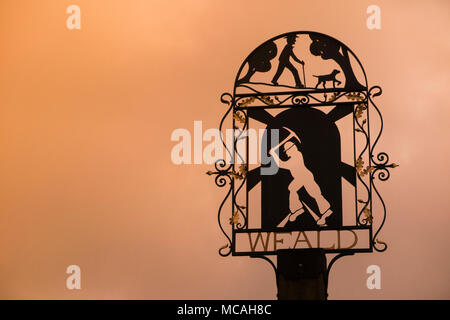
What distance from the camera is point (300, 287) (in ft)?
10.2

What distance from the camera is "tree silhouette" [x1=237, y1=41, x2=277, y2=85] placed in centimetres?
368

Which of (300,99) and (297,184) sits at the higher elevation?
(300,99)

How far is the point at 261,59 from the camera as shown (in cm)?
369

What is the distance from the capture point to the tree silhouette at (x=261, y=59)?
3.68 metres

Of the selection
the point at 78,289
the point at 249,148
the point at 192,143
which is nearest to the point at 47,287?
the point at 78,289

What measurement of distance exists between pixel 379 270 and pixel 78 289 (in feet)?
7.18

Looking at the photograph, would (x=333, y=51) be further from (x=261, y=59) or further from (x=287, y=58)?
(x=261, y=59)

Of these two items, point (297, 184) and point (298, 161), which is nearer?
point (297, 184)

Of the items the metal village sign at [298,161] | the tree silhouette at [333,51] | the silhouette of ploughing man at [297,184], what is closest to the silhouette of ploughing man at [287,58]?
the metal village sign at [298,161]

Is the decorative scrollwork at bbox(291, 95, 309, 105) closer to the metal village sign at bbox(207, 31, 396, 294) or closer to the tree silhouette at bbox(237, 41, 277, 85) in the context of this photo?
the metal village sign at bbox(207, 31, 396, 294)

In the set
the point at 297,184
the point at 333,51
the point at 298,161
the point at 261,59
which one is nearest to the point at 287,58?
the point at 261,59

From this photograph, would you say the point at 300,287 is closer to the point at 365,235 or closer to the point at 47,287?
the point at 365,235

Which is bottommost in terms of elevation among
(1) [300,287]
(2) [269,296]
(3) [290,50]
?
(2) [269,296]

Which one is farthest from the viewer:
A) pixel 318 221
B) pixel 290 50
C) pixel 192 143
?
pixel 192 143
